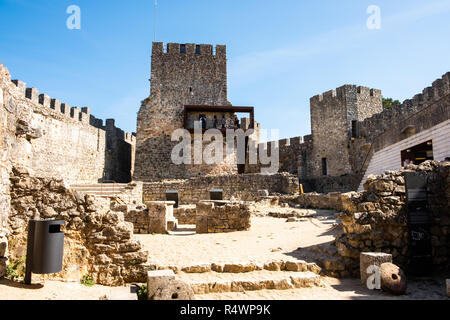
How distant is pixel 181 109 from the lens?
2533cm

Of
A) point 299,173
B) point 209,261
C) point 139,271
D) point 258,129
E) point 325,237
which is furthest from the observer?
point 258,129

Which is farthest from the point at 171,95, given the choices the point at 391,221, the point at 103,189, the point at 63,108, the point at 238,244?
the point at 391,221

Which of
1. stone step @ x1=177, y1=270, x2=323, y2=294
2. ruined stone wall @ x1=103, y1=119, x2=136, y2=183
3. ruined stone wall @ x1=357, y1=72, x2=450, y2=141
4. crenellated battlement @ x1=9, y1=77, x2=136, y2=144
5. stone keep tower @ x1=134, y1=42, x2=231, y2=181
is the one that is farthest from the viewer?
ruined stone wall @ x1=103, y1=119, x2=136, y2=183

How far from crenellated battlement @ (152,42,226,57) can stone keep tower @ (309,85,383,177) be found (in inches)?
389

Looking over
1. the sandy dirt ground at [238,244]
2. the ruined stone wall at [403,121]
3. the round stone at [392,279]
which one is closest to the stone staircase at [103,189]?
the sandy dirt ground at [238,244]

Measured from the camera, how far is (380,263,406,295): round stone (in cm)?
552

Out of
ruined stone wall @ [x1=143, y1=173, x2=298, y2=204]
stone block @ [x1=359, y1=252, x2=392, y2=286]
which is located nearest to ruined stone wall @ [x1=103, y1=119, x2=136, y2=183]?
ruined stone wall @ [x1=143, y1=173, x2=298, y2=204]

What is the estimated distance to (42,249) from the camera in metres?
4.44

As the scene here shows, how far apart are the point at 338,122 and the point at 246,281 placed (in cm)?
2275

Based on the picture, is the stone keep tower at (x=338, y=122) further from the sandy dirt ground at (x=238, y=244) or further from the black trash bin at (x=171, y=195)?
the black trash bin at (x=171, y=195)

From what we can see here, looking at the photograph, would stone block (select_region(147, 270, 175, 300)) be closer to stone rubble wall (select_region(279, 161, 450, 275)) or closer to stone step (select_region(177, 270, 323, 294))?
stone step (select_region(177, 270, 323, 294))

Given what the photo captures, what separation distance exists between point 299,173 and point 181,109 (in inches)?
481
